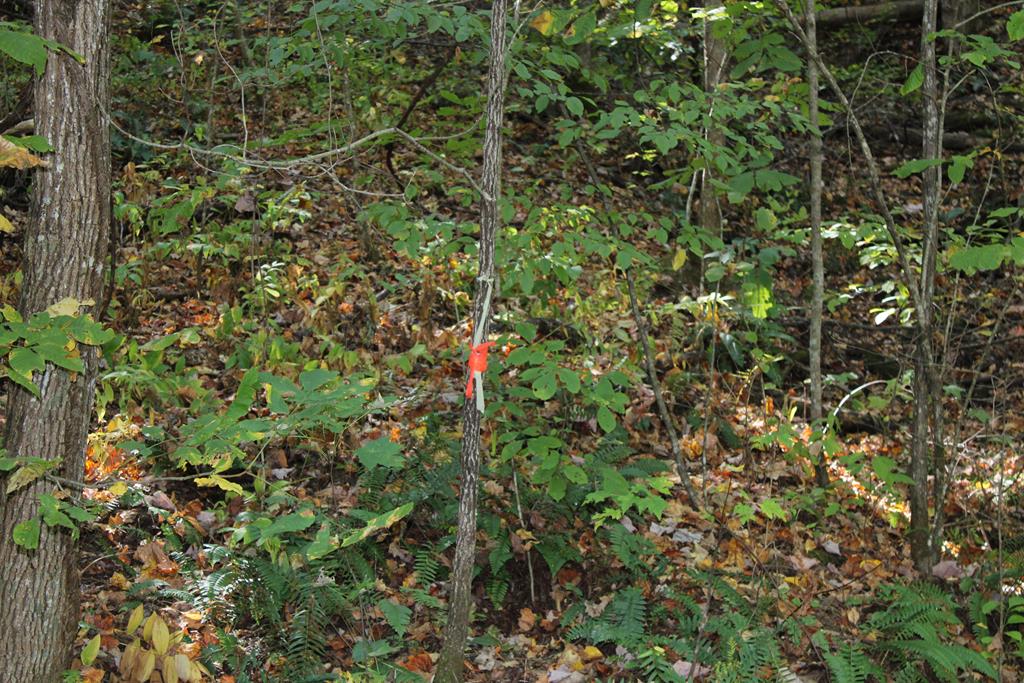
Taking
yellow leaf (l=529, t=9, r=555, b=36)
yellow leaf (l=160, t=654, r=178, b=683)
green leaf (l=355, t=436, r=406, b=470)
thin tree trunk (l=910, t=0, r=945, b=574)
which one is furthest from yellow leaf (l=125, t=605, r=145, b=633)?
thin tree trunk (l=910, t=0, r=945, b=574)

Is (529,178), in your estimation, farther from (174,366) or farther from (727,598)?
(727,598)

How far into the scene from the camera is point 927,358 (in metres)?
5.03

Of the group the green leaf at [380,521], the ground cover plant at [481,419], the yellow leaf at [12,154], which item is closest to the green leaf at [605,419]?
the ground cover plant at [481,419]

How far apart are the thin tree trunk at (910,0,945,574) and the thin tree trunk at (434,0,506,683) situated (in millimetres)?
2801

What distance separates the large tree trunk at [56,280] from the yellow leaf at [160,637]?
14.4 inches

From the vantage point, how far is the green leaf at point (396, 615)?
408cm

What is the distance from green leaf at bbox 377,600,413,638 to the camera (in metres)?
4.08

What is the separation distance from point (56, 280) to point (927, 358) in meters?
4.48

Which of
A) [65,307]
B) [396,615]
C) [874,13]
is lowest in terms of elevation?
[396,615]

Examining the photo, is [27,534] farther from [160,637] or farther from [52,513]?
[160,637]

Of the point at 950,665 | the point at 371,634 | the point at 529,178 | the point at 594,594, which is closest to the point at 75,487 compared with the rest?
the point at 371,634

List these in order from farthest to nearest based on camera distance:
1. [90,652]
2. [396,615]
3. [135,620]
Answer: [396,615] → [135,620] → [90,652]

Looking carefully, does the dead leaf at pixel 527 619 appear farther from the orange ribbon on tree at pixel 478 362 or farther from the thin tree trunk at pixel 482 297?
the orange ribbon on tree at pixel 478 362

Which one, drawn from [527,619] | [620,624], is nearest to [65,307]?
[527,619]
